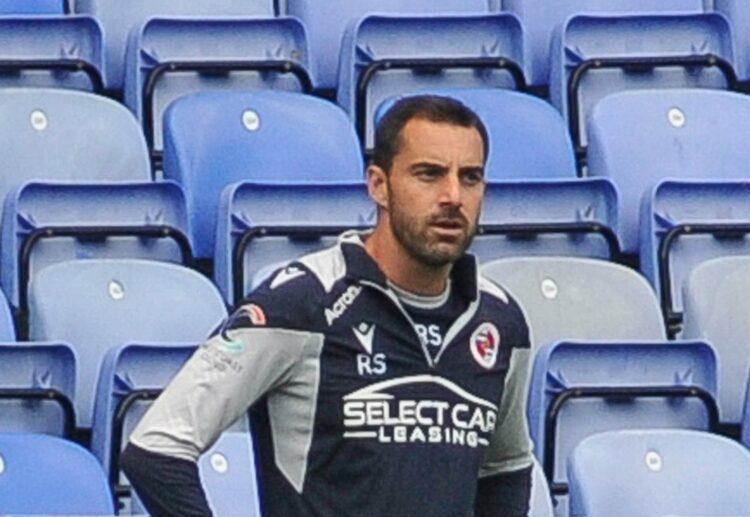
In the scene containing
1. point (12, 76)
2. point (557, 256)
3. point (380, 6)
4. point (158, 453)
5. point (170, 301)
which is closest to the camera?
point (158, 453)

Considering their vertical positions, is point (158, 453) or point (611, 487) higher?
point (158, 453)

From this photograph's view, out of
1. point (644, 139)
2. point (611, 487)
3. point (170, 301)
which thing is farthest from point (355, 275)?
point (644, 139)

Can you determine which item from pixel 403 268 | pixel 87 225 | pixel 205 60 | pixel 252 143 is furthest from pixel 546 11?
pixel 403 268

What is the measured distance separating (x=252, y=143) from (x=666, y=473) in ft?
4.30

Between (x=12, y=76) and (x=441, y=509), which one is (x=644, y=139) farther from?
(x=441, y=509)

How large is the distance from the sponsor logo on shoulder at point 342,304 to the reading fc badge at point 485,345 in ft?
0.53

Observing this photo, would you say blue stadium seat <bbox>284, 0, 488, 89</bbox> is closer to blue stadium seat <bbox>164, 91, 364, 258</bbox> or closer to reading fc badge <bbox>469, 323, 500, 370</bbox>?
blue stadium seat <bbox>164, 91, 364, 258</bbox>

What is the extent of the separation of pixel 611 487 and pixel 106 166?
4.71 feet

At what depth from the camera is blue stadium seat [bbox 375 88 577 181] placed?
212 inches

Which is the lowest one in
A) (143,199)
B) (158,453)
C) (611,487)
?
(611,487)

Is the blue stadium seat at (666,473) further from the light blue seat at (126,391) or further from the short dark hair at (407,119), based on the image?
the short dark hair at (407,119)

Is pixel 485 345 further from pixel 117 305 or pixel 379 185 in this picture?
pixel 117 305

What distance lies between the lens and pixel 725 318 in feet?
16.2

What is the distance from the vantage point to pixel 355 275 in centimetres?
298
